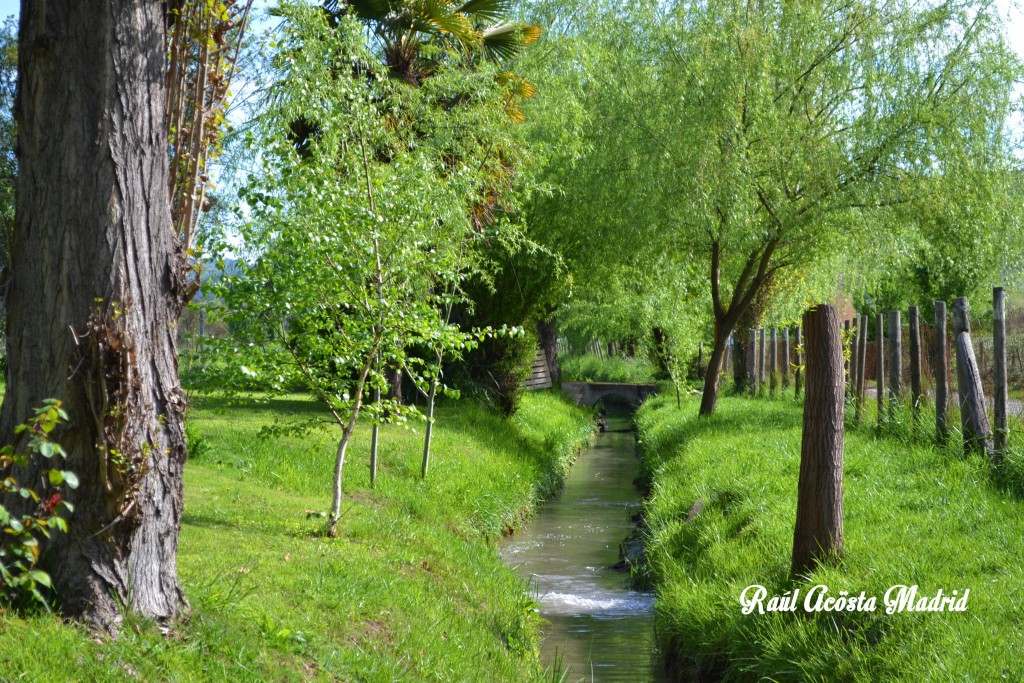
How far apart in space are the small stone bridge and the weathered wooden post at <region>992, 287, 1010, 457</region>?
75.8 feet

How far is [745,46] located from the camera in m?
17.8

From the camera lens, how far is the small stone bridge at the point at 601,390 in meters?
34.5

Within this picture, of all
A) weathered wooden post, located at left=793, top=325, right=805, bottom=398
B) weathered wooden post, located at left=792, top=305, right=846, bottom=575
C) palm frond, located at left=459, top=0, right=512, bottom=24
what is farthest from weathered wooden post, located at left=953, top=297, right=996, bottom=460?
weathered wooden post, located at left=793, top=325, right=805, bottom=398

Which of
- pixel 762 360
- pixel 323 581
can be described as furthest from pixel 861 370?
pixel 323 581

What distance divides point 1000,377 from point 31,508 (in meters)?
9.35

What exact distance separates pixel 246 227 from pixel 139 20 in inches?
153

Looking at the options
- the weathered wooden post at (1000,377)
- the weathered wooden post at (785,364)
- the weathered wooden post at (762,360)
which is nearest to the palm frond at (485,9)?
the weathered wooden post at (785,364)

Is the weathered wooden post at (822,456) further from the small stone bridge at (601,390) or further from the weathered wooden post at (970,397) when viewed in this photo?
the small stone bridge at (601,390)

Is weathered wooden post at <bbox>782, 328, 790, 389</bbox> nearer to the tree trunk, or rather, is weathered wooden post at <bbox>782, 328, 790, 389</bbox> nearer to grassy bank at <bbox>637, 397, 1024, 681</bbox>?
the tree trunk

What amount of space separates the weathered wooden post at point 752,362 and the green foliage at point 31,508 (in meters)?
23.3

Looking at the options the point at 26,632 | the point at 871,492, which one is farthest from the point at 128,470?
the point at 871,492

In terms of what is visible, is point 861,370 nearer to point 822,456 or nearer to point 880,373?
point 880,373

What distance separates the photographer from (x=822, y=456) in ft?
24.3

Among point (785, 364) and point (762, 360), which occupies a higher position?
point (762, 360)
